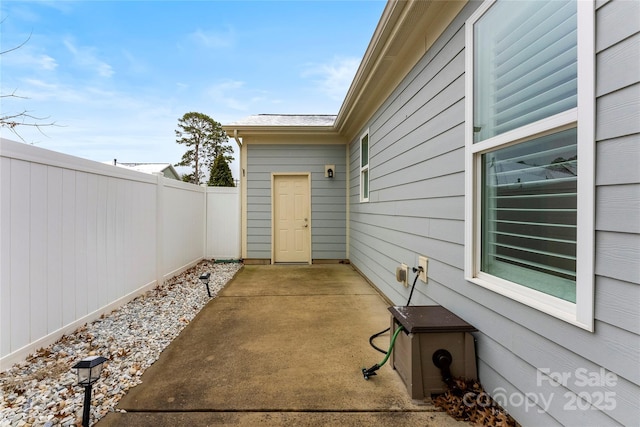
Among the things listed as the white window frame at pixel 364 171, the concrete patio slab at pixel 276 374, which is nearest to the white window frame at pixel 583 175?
the concrete patio slab at pixel 276 374

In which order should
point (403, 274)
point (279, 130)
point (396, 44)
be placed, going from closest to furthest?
point (396, 44) < point (403, 274) < point (279, 130)

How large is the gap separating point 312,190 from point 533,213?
4.91 meters

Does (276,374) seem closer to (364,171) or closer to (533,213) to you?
(533,213)

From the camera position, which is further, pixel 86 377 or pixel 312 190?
pixel 312 190

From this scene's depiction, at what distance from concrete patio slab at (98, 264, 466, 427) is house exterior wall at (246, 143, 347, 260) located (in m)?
2.60

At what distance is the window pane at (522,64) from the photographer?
1245 millimetres

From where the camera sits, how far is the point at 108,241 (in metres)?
3.01

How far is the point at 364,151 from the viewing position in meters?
4.94

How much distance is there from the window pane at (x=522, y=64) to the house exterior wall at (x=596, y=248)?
0.15 m

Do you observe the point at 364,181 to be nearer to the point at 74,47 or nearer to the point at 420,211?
the point at 420,211

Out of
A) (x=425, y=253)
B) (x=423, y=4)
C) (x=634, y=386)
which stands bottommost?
(x=634, y=386)

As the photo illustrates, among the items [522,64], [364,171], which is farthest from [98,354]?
[364,171]

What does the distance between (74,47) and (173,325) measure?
5.95m

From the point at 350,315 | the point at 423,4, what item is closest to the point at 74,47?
the point at 423,4
